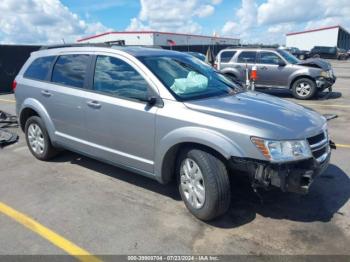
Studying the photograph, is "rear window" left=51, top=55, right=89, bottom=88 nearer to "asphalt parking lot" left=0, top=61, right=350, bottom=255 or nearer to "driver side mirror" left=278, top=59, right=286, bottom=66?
"asphalt parking lot" left=0, top=61, right=350, bottom=255

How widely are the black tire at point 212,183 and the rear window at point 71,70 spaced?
2.11 meters

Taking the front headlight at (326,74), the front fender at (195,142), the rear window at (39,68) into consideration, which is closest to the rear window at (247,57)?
the front headlight at (326,74)

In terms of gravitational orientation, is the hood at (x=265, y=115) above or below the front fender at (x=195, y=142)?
above

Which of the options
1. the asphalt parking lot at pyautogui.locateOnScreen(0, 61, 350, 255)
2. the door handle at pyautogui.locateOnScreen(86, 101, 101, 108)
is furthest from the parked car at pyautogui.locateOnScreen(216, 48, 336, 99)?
the door handle at pyautogui.locateOnScreen(86, 101, 101, 108)

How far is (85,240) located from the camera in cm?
366

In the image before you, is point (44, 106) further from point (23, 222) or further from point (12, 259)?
point (12, 259)

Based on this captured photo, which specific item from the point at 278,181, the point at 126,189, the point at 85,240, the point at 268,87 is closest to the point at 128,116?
the point at 126,189

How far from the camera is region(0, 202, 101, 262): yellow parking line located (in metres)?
3.43

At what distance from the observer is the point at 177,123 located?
13.0 ft

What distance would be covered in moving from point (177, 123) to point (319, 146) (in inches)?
59.4

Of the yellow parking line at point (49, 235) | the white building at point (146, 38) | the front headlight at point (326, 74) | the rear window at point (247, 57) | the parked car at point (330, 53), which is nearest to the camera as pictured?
the yellow parking line at point (49, 235)

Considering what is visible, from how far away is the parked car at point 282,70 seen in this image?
40.0ft

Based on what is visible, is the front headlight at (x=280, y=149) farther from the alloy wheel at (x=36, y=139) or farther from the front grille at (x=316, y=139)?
the alloy wheel at (x=36, y=139)

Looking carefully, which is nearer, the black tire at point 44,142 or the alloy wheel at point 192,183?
the alloy wheel at point 192,183
